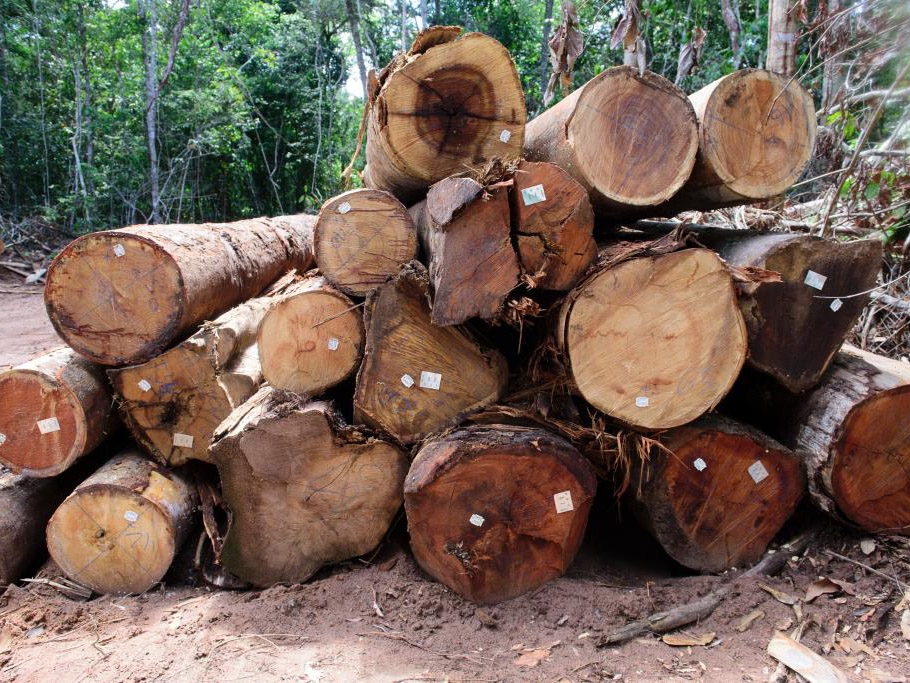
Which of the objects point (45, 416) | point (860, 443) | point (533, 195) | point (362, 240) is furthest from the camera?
point (45, 416)

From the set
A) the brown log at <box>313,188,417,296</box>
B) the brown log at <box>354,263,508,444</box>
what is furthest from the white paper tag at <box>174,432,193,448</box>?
the brown log at <box>313,188,417,296</box>

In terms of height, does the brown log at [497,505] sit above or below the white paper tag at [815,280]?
below

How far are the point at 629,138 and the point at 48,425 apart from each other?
3190 millimetres

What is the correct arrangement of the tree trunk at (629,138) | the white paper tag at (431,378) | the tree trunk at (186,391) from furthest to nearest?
1. the tree trunk at (186,391)
2. the white paper tag at (431,378)
3. the tree trunk at (629,138)

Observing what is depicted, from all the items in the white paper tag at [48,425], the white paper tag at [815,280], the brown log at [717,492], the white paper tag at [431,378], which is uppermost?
the white paper tag at [815,280]

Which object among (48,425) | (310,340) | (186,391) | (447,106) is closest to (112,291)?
(186,391)

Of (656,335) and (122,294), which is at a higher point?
(122,294)

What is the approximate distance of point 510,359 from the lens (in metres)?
3.16

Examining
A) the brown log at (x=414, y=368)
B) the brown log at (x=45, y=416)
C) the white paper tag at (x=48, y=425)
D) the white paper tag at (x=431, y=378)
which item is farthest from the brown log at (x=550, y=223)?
the white paper tag at (x=48, y=425)

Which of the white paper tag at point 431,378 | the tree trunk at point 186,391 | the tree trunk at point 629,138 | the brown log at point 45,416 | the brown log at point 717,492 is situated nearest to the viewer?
the tree trunk at point 629,138

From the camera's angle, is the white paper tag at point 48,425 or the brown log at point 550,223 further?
the white paper tag at point 48,425

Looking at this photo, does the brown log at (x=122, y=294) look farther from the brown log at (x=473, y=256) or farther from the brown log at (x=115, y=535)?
the brown log at (x=473, y=256)

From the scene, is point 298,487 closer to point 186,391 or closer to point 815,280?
point 186,391

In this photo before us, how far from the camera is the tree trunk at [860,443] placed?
2.65 metres
